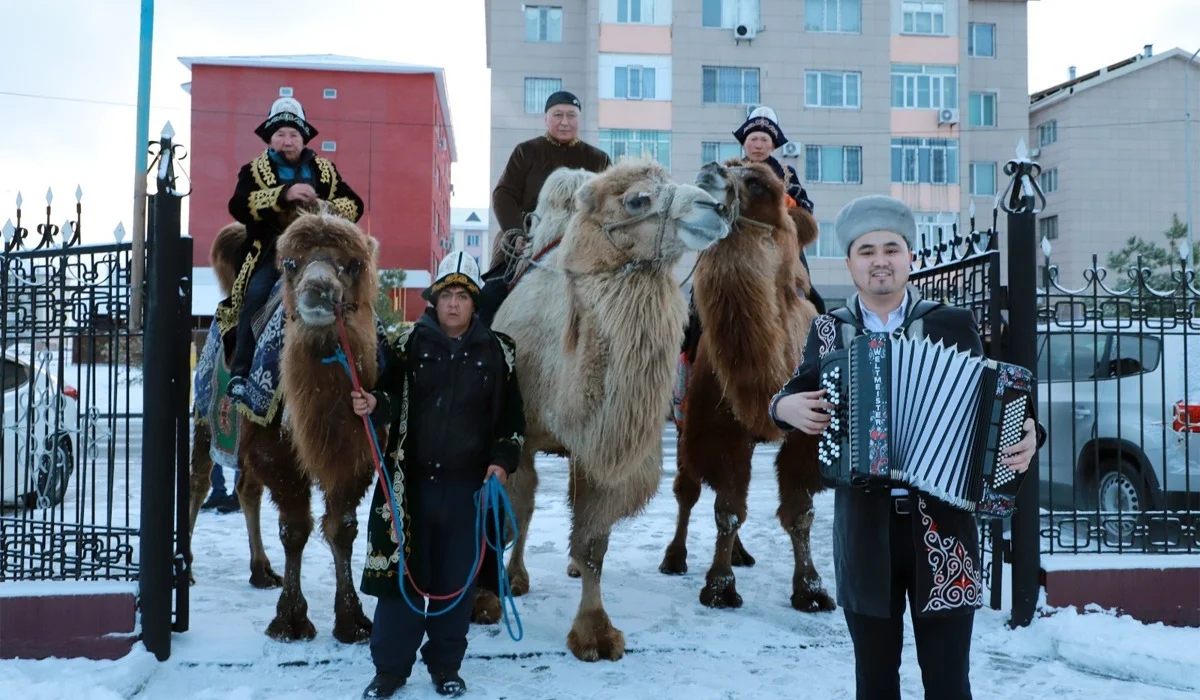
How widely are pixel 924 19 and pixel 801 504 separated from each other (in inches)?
1127

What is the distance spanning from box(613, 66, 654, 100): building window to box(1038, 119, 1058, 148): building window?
54.8 ft

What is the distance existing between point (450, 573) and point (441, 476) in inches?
17.2

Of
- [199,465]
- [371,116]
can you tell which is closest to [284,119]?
[199,465]

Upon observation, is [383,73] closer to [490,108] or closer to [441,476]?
[490,108]

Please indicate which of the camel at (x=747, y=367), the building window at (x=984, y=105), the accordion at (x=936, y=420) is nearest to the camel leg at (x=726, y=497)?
the camel at (x=747, y=367)

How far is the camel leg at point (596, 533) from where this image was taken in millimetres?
4699

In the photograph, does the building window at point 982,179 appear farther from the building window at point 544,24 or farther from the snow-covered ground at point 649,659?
the snow-covered ground at point 649,659

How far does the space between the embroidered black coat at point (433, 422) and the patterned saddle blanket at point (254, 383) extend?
36cm

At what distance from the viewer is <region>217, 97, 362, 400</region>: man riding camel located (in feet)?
16.7

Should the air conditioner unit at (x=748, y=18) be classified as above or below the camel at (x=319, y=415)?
above

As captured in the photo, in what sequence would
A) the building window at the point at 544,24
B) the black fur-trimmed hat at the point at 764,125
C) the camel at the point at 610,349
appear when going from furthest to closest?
1. the building window at the point at 544,24
2. the black fur-trimmed hat at the point at 764,125
3. the camel at the point at 610,349

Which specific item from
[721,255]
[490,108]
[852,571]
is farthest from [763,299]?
[490,108]

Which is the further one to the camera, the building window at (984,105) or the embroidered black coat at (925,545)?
the building window at (984,105)

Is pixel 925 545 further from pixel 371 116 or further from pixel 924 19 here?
pixel 371 116
